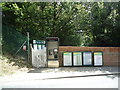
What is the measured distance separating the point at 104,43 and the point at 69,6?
199 inches

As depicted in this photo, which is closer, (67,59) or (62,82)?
(62,82)

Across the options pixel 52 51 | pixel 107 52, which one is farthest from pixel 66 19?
pixel 107 52

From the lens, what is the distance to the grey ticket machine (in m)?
8.20

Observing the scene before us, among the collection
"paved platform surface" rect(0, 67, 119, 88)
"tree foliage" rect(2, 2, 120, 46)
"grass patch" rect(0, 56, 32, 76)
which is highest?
"tree foliage" rect(2, 2, 120, 46)

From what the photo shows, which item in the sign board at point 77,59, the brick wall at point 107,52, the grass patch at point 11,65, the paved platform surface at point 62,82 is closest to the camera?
the paved platform surface at point 62,82

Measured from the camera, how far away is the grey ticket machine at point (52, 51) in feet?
26.9

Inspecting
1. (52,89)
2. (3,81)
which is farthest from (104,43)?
(3,81)

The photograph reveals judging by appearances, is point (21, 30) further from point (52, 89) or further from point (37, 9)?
point (52, 89)

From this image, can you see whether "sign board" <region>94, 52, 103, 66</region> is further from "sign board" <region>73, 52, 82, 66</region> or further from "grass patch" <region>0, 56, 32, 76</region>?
"grass patch" <region>0, 56, 32, 76</region>

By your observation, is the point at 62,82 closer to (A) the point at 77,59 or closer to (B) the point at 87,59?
(A) the point at 77,59

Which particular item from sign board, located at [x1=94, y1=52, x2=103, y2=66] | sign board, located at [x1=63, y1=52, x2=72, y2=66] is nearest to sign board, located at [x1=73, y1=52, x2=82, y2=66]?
sign board, located at [x1=63, y1=52, x2=72, y2=66]

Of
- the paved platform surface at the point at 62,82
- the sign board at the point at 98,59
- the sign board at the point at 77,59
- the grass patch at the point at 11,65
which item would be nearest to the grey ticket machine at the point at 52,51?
the sign board at the point at 77,59

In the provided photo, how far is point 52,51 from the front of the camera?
8445mm

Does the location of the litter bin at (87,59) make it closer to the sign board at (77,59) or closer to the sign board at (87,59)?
the sign board at (87,59)
